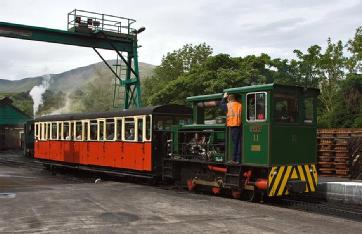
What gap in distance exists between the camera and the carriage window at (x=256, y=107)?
1206 cm

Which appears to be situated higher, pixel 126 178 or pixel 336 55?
pixel 336 55

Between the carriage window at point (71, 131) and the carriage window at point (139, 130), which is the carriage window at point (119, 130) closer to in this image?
the carriage window at point (139, 130)

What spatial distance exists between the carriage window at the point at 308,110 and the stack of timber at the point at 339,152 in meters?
5.59

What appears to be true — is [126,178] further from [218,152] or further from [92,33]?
[92,33]

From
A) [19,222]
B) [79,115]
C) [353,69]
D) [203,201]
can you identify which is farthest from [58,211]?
[353,69]

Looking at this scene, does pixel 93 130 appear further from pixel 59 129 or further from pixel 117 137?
pixel 59 129

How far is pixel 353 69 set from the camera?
43.3 metres

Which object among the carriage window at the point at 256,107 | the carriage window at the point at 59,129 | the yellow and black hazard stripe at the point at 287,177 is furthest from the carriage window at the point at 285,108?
the carriage window at the point at 59,129

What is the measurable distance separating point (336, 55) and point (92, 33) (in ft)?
87.9

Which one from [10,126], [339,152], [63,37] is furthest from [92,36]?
[10,126]

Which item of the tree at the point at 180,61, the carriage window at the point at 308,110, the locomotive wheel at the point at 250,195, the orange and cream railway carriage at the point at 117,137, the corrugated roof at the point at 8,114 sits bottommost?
the locomotive wheel at the point at 250,195

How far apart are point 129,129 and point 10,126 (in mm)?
39431

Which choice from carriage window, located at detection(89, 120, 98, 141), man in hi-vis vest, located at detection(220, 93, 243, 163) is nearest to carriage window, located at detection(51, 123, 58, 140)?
carriage window, located at detection(89, 120, 98, 141)

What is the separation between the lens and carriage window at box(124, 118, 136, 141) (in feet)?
55.3
